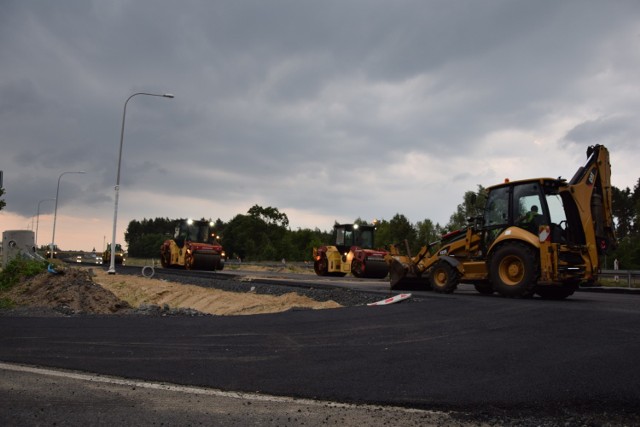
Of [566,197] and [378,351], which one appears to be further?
[566,197]

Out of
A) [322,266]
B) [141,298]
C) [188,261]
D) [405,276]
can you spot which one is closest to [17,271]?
[141,298]

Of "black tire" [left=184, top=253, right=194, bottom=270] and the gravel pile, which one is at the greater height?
"black tire" [left=184, top=253, right=194, bottom=270]

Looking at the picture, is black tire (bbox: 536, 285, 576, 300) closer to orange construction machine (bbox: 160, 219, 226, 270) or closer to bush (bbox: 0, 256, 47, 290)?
bush (bbox: 0, 256, 47, 290)

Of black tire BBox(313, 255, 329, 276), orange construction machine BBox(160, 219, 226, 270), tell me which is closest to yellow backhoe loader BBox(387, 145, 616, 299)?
black tire BBox(313, 255, 329, 276)

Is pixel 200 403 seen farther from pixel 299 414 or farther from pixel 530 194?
pixel 530 194

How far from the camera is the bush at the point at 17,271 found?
19219mm

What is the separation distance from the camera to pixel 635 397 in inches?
208

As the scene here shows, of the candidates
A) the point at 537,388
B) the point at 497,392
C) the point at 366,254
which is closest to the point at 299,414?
the point at 497,392

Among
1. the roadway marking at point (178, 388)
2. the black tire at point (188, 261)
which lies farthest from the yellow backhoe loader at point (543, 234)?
the black tire at point (188, 261)

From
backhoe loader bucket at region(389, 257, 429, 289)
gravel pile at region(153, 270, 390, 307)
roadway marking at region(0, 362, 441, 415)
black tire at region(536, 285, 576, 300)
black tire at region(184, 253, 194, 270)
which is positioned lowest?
roadway marking at region(0, 362, 441, 415)

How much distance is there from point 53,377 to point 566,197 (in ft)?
36.7

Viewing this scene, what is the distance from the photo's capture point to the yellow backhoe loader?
12.1 metres

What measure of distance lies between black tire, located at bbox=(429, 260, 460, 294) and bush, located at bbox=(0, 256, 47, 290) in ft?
46.5

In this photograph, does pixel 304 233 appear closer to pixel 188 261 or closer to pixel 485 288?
pixel 188 261
